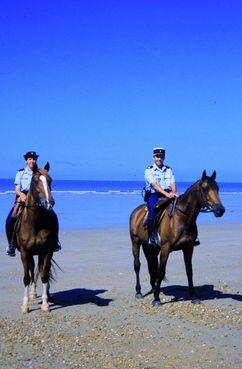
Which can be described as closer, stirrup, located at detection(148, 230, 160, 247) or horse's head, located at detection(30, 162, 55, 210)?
horse's head, located at detection(30, 162, 55, 210)

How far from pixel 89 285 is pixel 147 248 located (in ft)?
5.39

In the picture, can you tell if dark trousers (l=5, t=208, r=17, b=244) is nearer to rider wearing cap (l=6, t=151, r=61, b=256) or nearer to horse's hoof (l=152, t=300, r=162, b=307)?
rider wearing cap (l=6, t=151, r=61, b=256)

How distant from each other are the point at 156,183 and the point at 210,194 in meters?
1.21

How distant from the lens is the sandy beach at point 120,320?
6453mm

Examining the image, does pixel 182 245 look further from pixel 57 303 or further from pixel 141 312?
pixel 57 303

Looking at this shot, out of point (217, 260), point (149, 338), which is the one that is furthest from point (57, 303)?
point (217, 260)

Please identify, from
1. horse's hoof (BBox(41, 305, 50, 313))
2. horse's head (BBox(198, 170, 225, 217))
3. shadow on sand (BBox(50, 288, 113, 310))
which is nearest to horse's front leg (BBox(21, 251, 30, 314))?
horse's hoof (BBox(41, 305, 50, 313))

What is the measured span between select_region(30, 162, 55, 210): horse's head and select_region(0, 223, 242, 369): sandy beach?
73.8 inches

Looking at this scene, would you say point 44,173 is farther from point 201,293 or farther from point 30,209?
point 201,293

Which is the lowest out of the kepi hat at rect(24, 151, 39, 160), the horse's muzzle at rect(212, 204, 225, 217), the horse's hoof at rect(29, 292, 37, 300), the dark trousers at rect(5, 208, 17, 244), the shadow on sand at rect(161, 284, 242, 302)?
the shadow on sand at rect(161, 284, 242, 302)

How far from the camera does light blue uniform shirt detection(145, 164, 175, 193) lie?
32.5 feet

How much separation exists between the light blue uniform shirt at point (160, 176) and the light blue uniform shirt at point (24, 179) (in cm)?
221

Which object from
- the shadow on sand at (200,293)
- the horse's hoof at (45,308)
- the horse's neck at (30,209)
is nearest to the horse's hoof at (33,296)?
the horse's hoof at (45,308)

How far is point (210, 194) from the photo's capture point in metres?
9.02
